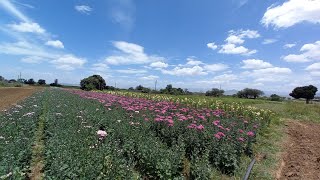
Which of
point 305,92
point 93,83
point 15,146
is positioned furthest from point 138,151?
point 305,92

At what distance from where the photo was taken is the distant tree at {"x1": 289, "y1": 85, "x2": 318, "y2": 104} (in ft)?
296

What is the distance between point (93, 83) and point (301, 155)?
59065 millimetres

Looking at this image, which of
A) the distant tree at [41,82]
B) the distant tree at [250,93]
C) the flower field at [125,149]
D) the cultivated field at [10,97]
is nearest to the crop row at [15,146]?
the flower field at [125,149]

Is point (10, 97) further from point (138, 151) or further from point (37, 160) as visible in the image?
point (138, 151)

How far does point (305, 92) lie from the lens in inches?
3600

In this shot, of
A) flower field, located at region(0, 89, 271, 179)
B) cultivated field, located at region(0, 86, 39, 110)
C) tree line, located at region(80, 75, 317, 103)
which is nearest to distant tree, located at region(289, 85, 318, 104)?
tree line, located at region(80, 75, 317, 103)

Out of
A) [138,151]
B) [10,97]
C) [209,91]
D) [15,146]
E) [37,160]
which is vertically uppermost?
[209,91]

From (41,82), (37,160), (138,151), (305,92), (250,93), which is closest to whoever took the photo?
(138,151)

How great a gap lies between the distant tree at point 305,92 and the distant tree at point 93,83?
58716mm

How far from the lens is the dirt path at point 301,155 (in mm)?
8828

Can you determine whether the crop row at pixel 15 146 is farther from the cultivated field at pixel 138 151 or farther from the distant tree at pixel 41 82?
the distant tree at pixel 41 82

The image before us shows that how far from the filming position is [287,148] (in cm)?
1167

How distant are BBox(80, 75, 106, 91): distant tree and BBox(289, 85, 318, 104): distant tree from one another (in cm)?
5872

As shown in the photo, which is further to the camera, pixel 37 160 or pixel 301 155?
pixel 301 155
